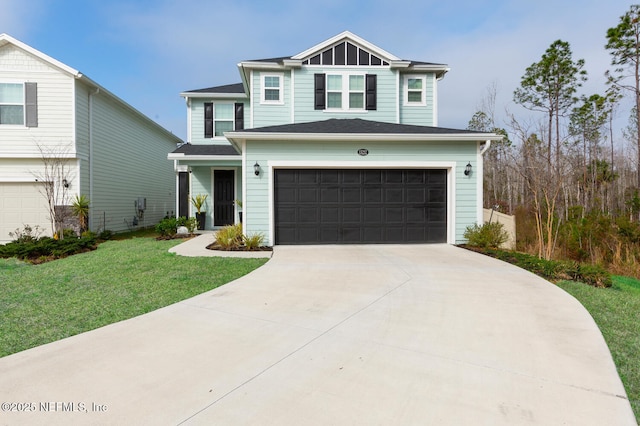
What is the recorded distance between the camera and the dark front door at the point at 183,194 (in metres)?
12.9

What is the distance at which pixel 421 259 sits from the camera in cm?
739

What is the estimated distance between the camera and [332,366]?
2.80 m

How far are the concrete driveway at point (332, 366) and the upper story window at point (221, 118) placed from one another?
37.6ft

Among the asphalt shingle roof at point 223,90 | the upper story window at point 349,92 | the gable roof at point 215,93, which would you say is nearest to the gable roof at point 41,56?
the gable roof at point 215,93

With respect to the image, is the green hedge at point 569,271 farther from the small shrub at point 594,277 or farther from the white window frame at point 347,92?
the white window frame at point 347,92

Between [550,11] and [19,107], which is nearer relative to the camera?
[19,107]

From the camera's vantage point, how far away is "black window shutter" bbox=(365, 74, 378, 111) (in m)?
12.7

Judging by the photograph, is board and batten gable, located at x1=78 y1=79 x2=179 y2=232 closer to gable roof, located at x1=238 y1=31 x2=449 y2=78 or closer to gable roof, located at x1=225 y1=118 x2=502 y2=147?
gable roof, located at x1=238 y1=31 x2=449 y2=78

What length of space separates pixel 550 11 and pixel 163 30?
1514 centimetres

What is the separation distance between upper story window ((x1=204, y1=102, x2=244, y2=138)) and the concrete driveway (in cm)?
1145

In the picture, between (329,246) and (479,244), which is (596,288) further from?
(329,246)

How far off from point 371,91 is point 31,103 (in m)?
11.9

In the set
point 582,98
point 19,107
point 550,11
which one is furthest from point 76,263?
point 582,98

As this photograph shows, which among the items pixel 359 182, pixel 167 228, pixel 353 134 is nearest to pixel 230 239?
pixel 359 182
